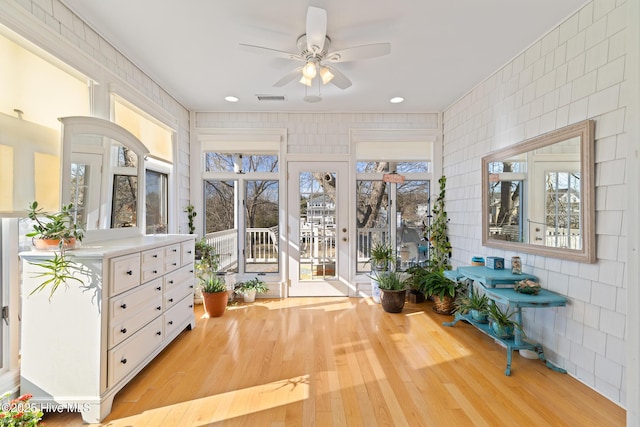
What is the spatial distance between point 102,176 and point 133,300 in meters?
1.13

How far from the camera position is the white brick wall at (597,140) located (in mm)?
1936

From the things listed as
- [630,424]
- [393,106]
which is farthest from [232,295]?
[630,424]

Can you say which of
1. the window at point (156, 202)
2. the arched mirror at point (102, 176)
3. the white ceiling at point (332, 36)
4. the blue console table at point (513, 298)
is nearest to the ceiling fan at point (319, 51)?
the white ceiling at point (332, 36)

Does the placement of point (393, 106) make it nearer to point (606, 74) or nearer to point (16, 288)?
point (606, 74)

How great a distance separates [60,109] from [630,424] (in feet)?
11.0

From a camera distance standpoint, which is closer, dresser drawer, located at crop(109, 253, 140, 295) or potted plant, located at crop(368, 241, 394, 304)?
dresser drawer, located at crop(109, 253, 140, 295)

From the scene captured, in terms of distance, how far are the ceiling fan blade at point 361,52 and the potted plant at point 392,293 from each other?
2.59 meters

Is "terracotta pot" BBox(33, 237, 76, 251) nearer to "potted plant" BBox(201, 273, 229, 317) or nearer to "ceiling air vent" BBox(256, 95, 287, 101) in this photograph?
"potted plant" BBox(201, 273, 229, 317)

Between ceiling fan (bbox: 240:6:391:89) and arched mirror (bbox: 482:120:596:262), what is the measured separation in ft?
5.29

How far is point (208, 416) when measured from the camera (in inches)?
72.5

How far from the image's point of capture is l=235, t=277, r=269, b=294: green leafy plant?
4023mm

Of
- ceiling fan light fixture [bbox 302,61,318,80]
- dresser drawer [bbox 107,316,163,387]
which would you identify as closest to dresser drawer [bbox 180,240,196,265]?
dresser drawer [bbox 107,316,163,387]

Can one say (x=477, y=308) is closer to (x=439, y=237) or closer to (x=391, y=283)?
(x=391, y=283)

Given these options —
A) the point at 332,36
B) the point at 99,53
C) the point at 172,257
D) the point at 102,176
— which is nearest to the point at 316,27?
the point at 332,36
